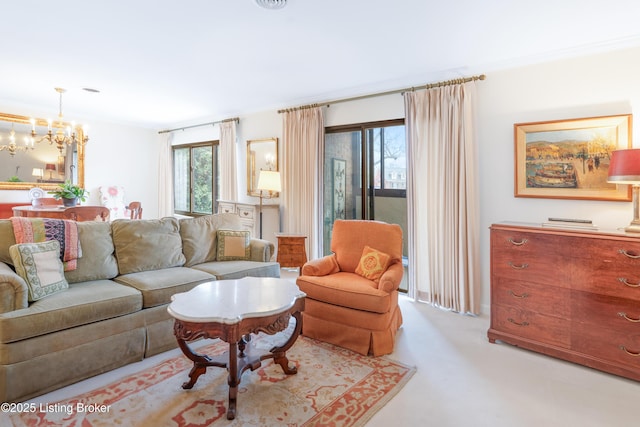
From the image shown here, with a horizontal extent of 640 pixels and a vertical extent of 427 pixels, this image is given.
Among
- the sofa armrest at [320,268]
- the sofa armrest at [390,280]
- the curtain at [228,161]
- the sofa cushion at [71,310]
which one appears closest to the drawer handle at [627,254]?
the sofa armrest at [390,280]

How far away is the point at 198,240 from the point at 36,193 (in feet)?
11.9

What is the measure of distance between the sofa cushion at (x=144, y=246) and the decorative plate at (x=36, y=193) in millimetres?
3206

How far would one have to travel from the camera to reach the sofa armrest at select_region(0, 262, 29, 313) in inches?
80.8

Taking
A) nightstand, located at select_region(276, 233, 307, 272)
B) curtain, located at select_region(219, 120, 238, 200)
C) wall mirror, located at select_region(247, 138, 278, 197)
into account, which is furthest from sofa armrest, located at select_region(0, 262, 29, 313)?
curtain, located at select_region(219, 120, 238, 200)

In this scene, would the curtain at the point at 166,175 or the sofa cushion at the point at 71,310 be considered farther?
the curtain at the point at 166,175

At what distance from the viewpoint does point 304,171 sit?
4930 millimetres

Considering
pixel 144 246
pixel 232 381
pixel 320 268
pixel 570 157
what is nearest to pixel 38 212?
pixel 144 246

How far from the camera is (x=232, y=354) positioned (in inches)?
78.5

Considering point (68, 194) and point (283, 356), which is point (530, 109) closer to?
point (283, 356)

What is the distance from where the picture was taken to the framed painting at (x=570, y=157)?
9.51ft

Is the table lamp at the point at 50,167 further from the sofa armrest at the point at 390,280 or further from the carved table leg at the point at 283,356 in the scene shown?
the sofa armrest at the point at 390,280

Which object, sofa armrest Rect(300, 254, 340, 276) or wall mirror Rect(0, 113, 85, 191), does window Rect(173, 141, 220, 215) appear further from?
sofa armrest Rect(300, 254, 340, 276)

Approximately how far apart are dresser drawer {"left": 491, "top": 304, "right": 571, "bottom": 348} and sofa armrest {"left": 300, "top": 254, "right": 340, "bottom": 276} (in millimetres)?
1420

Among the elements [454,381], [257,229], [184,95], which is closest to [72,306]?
[454,381]
